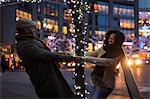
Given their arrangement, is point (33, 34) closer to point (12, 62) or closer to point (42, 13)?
point (12, 62)

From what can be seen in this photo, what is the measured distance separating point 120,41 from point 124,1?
106 metres

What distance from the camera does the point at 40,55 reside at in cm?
391

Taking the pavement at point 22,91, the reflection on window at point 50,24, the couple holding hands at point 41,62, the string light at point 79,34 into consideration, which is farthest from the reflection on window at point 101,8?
the couple holding hands at point 41,62

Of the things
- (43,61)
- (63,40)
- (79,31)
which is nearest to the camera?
(43,61)

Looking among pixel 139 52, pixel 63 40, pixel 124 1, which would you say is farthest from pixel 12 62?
pixel 124 1

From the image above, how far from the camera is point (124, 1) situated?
110 meters

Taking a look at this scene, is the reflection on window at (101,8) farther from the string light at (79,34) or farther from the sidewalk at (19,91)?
the string light at (79,34)

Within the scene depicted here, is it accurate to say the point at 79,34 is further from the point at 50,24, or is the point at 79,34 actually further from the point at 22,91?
the point at 50,24

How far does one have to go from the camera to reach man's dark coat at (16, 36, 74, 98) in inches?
155

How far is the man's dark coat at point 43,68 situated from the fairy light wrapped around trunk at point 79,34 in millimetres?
2470

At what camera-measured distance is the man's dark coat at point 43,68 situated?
155 inches

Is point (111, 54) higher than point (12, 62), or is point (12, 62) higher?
point (111, 54)

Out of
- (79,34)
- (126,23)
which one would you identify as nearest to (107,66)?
(79,34)

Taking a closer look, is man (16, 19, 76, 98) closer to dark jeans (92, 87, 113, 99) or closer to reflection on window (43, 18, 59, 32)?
dark jeans (92, 87, 113, 99)
